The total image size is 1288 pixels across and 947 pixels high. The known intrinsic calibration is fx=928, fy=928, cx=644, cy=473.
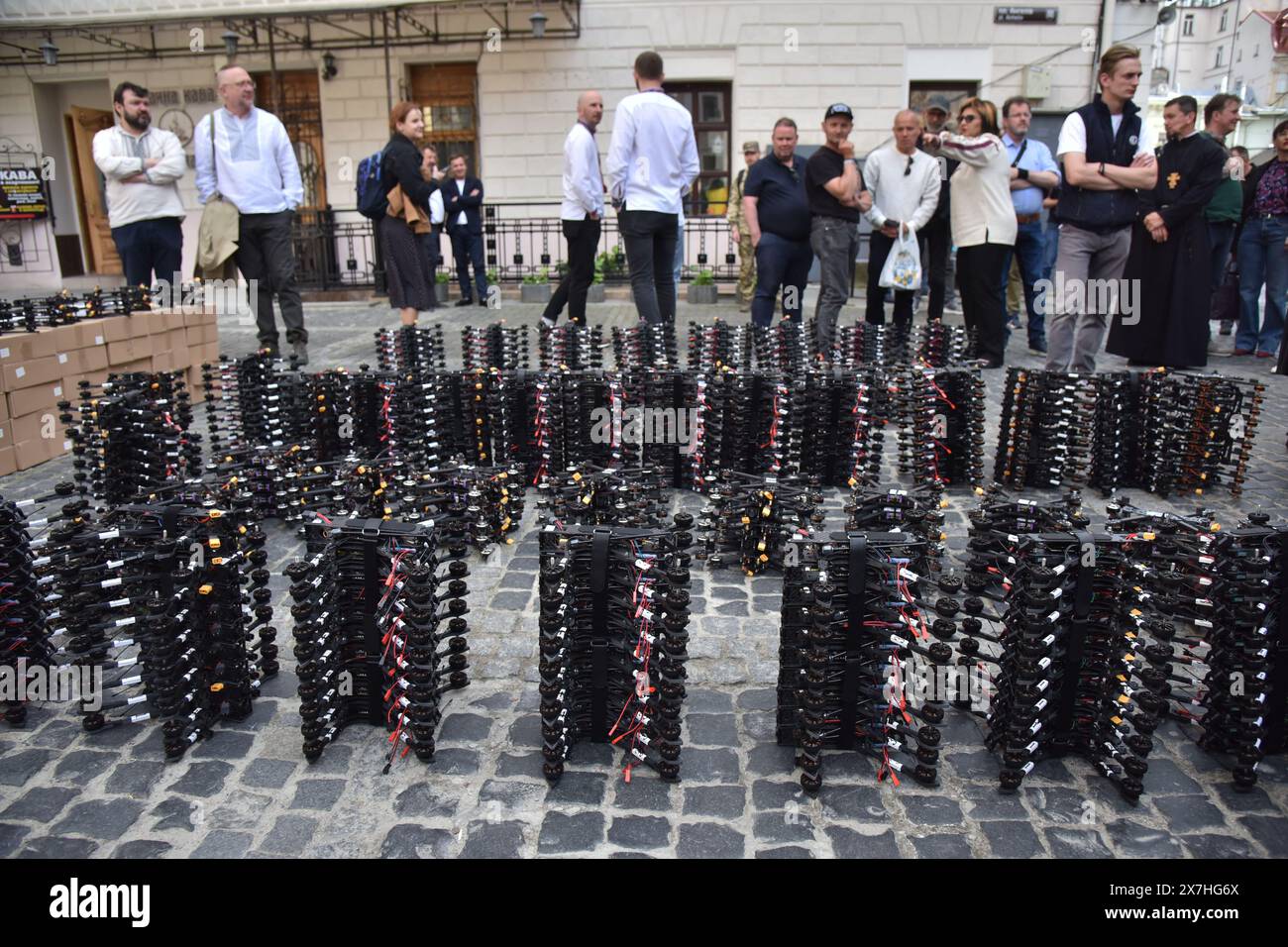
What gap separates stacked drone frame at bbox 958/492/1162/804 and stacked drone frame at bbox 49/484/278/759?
3.04 metres

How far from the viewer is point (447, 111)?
18.6 meters

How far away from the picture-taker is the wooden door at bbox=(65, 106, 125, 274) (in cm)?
2048

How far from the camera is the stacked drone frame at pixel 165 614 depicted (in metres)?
3.63

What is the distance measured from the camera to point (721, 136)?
717 inches

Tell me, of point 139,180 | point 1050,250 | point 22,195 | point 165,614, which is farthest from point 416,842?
point 22,195

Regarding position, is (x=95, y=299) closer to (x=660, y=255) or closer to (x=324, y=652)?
(x=660, y=255)

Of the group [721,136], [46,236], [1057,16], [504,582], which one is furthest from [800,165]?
[46,236]

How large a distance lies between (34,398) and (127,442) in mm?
1657

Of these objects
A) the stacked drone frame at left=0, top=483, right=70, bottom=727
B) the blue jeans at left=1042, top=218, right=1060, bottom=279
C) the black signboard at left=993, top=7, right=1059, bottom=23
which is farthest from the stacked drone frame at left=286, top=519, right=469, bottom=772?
the black signboard at left=993, top=7, right=1059, bottom=23

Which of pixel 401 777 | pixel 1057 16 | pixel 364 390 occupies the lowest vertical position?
pixel 401 777

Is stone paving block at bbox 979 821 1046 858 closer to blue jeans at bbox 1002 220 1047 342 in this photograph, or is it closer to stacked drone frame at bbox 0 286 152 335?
stacked drone frame at bbox 0 286 152 335

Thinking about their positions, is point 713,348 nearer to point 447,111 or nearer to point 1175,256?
point 1175,256

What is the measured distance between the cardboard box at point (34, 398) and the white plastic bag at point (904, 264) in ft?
23.4
